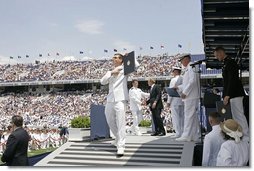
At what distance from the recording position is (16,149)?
4816mm

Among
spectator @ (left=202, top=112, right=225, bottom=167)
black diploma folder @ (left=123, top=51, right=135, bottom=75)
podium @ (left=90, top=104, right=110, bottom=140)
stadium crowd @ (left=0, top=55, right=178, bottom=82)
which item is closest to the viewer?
spectator @ (left=202, top=112, right=225, bottom=167)

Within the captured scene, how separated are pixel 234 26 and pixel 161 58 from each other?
1563 inches

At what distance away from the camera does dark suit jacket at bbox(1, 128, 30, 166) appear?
4.78 m

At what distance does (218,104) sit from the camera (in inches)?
213

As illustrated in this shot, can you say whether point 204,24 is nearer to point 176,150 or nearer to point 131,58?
point 131,58

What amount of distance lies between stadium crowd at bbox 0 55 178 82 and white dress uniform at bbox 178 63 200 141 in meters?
34.2

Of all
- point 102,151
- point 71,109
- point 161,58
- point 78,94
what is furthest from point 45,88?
point 102,151

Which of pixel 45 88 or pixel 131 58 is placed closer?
pixel 131 58

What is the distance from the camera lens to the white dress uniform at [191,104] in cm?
619

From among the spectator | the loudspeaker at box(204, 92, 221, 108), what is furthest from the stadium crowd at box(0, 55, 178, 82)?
the spectator

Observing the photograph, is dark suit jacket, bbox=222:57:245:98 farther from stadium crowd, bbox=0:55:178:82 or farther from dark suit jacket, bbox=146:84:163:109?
stadium crowd, bbox=0:55:178:82

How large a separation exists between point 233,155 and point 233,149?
0.06m

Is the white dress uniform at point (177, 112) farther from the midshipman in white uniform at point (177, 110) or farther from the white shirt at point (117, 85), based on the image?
the white shirt at point (117, 85)

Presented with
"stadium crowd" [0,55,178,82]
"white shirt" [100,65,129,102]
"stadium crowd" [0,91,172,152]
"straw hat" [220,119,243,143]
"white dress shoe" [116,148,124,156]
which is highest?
"stadium crowd" [0,55,178,82]
